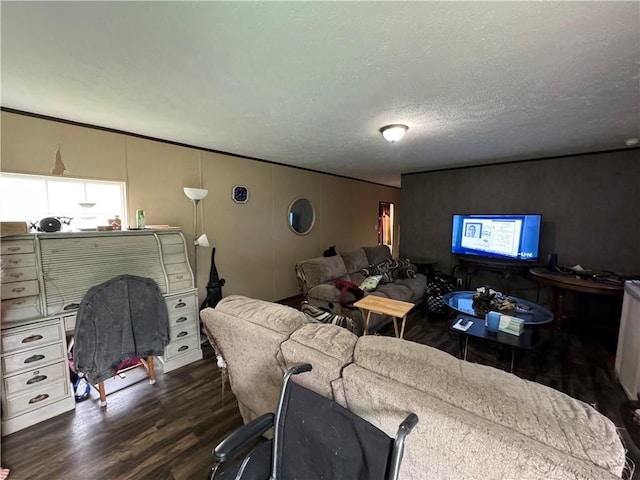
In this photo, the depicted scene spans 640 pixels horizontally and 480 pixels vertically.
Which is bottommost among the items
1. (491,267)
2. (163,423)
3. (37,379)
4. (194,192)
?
(163,423)

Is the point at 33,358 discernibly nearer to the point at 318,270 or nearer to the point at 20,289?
the point at 20,289

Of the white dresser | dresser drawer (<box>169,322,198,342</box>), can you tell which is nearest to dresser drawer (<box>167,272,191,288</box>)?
the white dresser

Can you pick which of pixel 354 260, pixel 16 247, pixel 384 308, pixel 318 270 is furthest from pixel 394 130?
pixel 16 247

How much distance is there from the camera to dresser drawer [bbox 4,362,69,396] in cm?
177

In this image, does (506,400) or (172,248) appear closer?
(506,400)

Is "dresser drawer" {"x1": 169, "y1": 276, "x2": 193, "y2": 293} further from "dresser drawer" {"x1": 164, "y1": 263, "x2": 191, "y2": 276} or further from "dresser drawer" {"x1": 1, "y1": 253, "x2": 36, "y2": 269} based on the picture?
"dresser drawer" {"x1": 1, "y1": 253, "x2": 36, "y2": 269}

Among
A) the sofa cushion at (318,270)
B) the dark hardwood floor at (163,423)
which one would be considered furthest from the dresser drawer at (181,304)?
the sofa cushion at (318,270)

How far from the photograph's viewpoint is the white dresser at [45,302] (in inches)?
70.1

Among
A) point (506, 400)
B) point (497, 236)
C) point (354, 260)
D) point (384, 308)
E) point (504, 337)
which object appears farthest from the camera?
point (354, 260)

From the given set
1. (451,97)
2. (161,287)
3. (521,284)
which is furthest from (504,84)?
(521,284)

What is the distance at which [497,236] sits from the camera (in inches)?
162

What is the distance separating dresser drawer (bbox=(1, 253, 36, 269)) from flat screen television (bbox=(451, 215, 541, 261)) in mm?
5345

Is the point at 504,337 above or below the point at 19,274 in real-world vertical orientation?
below

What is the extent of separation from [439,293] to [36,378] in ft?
Answer: 14.5
